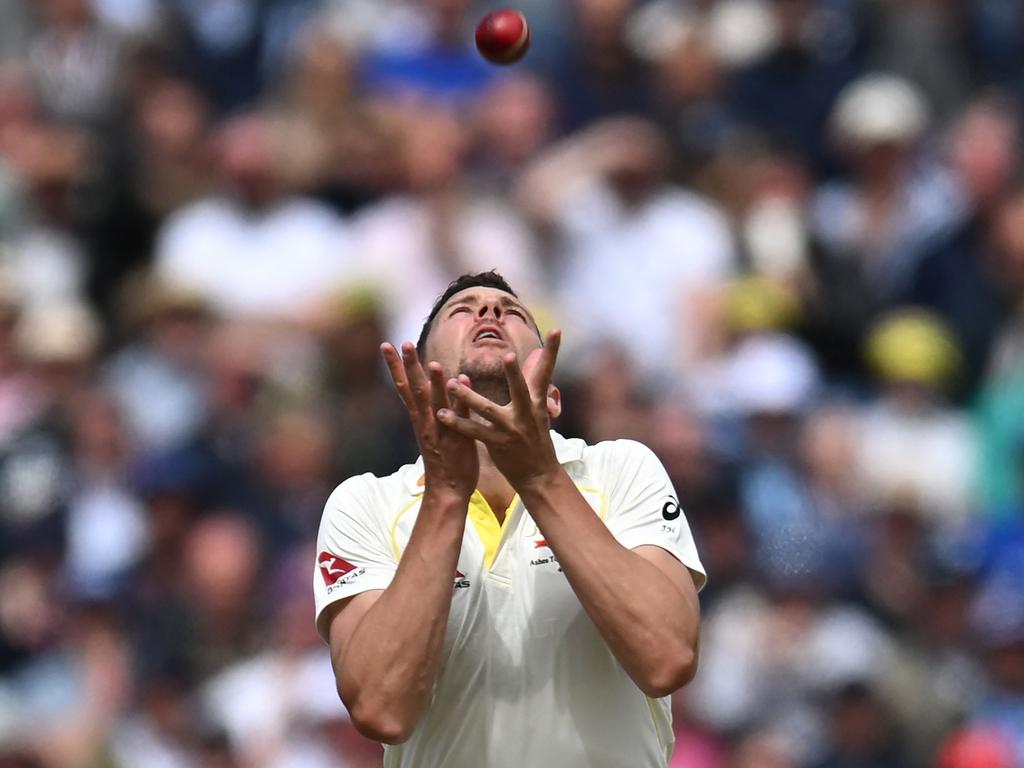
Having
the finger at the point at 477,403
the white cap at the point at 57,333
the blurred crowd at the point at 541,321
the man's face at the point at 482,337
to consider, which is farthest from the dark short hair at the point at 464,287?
the white cap at the point at 57,333

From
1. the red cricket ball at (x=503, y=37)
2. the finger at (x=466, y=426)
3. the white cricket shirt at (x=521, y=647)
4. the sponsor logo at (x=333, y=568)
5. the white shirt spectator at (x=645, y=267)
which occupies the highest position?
the red cricket ball at (x=503, y=37)

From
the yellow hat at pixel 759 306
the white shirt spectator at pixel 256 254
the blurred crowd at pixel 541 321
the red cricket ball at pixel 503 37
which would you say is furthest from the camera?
the white shirt spectator at pixel 256 254

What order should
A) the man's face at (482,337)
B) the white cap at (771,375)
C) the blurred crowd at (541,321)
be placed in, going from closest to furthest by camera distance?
the man's face at (482,337) < the blurred crowd at (541,321) < the white cap at (771,375)

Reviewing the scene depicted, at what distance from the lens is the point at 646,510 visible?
16.2 feet

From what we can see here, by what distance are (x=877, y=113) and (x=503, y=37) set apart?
4.93 m

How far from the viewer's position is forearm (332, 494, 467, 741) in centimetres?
456

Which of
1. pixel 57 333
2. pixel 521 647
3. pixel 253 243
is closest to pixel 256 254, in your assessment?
pixel 253 243

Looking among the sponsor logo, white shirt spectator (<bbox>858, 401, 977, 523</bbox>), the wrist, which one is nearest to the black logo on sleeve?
the wrist

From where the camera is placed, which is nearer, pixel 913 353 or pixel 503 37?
pixel 503 37

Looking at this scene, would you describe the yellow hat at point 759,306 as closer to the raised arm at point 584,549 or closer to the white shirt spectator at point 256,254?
the white shirt spectator at point 256,254

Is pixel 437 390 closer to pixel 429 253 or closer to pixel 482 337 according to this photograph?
pixel 482 337

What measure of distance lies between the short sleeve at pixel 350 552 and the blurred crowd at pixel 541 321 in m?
3.61

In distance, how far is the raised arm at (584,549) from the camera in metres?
4.55

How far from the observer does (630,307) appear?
10250 millimetres
